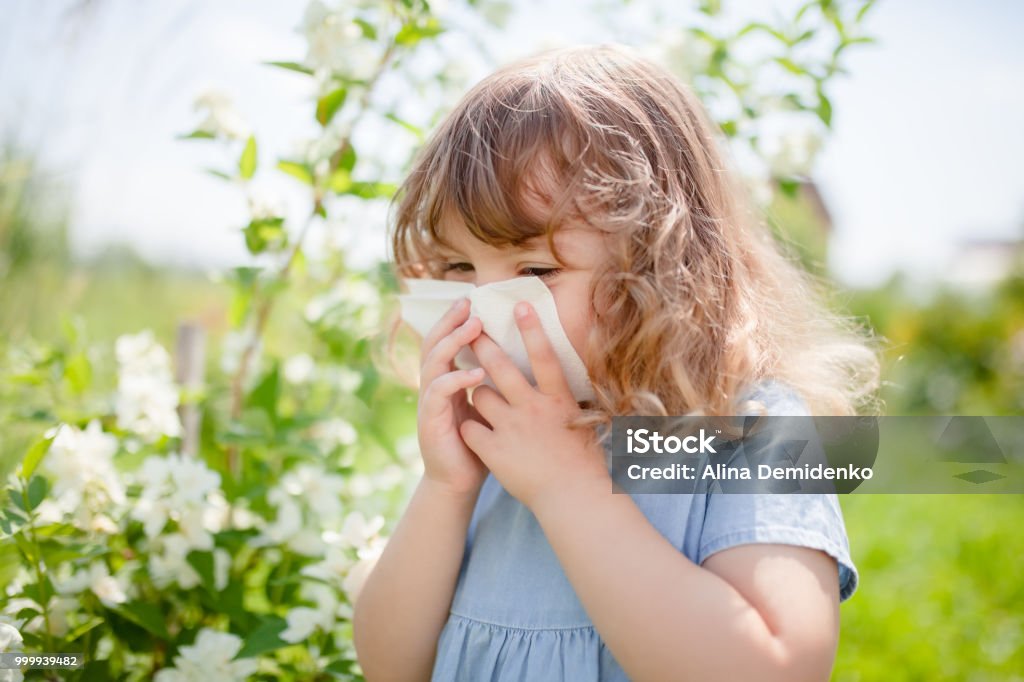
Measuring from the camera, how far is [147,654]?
150 centimetres

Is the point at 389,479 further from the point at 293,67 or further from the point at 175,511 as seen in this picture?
the point at 293,67

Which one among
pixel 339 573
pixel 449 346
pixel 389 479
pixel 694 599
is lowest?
pixel 389 479

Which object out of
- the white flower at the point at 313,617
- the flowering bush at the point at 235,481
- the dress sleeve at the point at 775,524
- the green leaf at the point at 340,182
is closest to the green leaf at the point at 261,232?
the flowering bush at the point at 235,481

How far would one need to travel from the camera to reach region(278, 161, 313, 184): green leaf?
1.56m

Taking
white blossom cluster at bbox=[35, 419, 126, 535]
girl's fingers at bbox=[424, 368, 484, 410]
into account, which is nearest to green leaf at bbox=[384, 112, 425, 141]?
girl's fingers at bbox=[424, 368, 484, 410]

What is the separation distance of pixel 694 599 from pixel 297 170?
3.72 ft

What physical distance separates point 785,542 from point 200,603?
1151 mm

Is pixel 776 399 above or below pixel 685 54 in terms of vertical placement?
below

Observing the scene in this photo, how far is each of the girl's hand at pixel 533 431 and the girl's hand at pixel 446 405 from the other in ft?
0.12

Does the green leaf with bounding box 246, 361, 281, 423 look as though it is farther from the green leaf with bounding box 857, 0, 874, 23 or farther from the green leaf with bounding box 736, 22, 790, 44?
the green leaf with bounding box 857, 0, 874, 23

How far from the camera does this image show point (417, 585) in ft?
3.87

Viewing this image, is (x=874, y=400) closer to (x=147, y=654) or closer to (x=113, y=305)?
(x=147, y=654)

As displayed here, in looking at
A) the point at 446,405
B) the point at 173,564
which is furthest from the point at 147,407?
the point at 446,405

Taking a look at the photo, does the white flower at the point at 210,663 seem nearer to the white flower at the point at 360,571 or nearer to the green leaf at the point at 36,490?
the white flower at the point at 360,571
